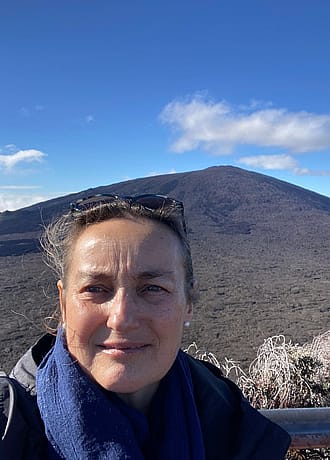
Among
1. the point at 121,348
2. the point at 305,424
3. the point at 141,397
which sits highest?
the point at 121,348

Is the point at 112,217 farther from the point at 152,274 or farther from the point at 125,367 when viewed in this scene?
the point at 125,367

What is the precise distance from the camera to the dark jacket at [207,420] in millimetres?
907

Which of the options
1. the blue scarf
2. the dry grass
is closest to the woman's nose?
the blue scarf

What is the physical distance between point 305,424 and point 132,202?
74 cm

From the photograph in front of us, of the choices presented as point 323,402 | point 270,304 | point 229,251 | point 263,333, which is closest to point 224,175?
point 229,251

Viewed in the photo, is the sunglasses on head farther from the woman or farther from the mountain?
the mountain

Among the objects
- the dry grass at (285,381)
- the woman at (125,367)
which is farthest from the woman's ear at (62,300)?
the dry grass at (285,381)

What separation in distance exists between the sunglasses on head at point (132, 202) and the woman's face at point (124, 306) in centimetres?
6

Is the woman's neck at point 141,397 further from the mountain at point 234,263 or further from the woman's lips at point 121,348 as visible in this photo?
the mountain at point 234,263

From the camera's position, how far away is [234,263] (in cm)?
1816

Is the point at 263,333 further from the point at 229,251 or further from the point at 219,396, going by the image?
the point at 229,251

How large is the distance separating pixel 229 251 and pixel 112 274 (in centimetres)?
1965

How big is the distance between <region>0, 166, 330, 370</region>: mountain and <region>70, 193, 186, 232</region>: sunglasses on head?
0.37 ft

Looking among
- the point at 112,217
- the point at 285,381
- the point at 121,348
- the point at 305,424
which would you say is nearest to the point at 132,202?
the point at 112,217
